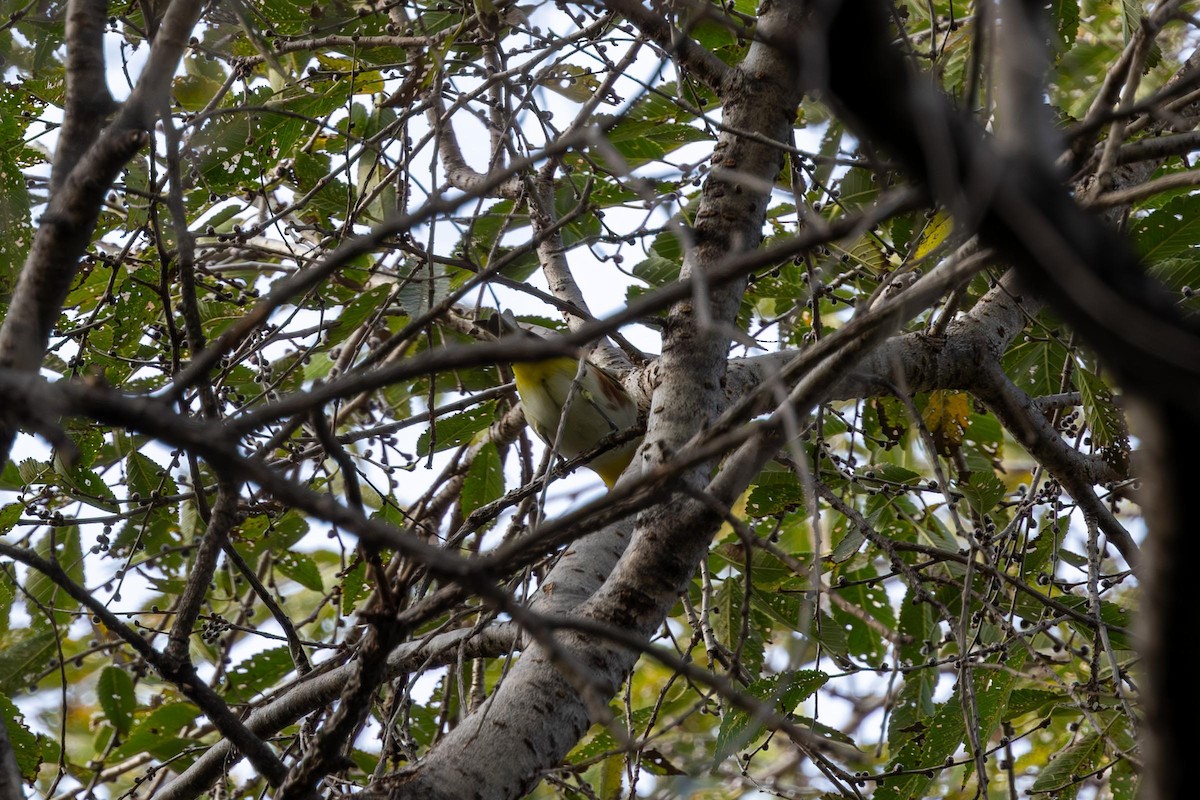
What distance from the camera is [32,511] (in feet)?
9.38

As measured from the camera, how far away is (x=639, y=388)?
272 centimetres

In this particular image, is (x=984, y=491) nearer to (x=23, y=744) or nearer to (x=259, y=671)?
(x=259, y=671)

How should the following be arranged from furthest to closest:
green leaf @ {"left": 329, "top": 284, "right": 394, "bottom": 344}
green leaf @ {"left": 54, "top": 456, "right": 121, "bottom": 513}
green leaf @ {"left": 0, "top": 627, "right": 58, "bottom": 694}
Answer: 1. green leaf @ {"left": 0, "top": 627, "right": 58, "bottom": 694}
2. green leaf @ {"left": 329, "top": 284, "right": 394, "bottom": 344}
3. green leaf @ {"left": 54, "top": 456, "right": 121, "bottom": 513}

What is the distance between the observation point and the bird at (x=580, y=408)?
154 inches

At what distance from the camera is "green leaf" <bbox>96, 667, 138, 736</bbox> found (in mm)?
3748

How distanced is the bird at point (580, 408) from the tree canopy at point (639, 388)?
0.14 m

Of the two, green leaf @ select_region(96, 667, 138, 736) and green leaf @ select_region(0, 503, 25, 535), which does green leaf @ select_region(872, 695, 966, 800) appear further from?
green leaf @ select_region(96, 667, 138, 736)

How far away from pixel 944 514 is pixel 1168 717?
13.3 feet

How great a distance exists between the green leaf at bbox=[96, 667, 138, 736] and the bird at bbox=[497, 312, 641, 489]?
1.84 metres

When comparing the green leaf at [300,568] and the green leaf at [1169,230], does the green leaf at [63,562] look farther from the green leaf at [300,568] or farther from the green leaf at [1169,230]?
the green leaf at [1169,230]

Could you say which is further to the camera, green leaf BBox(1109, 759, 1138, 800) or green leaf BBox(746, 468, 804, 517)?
green leaf BBox(746, 468, 804, 517)

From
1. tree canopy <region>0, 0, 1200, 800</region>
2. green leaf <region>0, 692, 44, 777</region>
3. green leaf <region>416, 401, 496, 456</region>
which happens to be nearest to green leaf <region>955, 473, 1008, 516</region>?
tree canopy <region>0, 0, 1200, 800</region>

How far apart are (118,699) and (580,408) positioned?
83.0 inches

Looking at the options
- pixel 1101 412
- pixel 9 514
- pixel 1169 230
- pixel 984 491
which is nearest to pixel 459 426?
pixel 9 514
